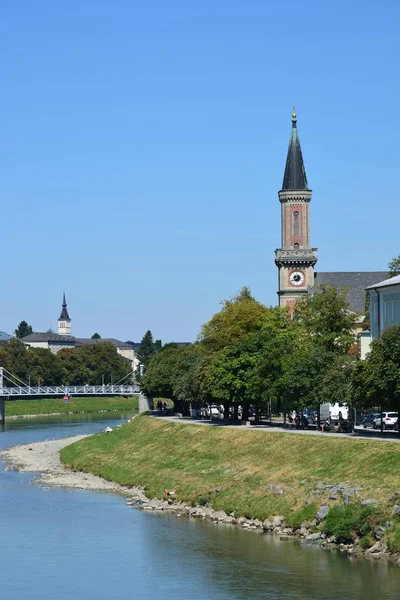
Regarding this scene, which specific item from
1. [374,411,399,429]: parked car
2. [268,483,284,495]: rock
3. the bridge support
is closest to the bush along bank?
[268,483,284,495]: rock

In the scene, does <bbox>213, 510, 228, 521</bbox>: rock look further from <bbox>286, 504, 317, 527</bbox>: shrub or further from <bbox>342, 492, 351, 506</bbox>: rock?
<bbox>342, 492, 351, 506</bbox>: rock

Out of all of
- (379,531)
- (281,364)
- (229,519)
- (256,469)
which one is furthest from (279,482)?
(281,364)

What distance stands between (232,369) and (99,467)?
12420mm

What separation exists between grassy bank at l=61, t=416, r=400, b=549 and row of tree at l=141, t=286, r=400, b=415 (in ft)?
12.6

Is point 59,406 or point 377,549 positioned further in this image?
point 59,406

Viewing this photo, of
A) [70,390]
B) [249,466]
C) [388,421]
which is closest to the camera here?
[249,466]

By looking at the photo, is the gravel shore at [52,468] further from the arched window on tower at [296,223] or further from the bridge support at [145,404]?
the arched window on tower at [296,223]

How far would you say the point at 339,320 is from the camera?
104 meters

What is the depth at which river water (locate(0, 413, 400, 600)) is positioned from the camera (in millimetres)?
43188

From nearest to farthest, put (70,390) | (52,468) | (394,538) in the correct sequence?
(394,538) < (52,468) < (70,390)

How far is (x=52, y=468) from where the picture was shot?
86812mm

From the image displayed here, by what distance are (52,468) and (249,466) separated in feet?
81.1

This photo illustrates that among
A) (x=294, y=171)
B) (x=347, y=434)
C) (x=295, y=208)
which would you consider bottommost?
(x=347, y=434)

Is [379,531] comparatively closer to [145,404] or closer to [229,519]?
[229,519]
